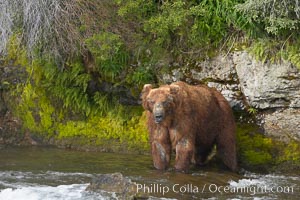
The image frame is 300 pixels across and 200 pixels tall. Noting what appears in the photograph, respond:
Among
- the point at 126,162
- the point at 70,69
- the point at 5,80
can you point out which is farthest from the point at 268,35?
the point at 5,80

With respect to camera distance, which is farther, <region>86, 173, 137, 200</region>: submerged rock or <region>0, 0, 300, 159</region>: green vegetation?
<region>0, 0, 300, 159</region>: green vegetation

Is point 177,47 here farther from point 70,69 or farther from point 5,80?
point 5,80

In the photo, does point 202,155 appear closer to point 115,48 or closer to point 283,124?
point 283,124

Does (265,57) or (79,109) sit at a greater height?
(265,57)

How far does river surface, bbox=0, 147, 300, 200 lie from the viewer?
837cm

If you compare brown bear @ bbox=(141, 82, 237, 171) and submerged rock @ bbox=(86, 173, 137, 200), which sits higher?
brown bear @ bbox=(141, 82, 237, 171)

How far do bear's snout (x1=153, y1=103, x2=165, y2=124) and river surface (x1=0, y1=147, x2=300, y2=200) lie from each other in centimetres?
80

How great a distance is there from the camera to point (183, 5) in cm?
1135

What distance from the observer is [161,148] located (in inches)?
389

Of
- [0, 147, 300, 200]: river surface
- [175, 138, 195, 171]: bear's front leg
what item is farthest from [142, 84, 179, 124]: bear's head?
[0, 147, 300, 200]: river surface

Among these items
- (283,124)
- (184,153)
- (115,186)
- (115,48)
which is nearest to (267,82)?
(283,124)

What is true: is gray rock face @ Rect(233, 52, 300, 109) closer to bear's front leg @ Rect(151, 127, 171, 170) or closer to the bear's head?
the bear's head

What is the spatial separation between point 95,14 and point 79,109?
79.7 inches

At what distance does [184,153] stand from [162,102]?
860 millimetres
